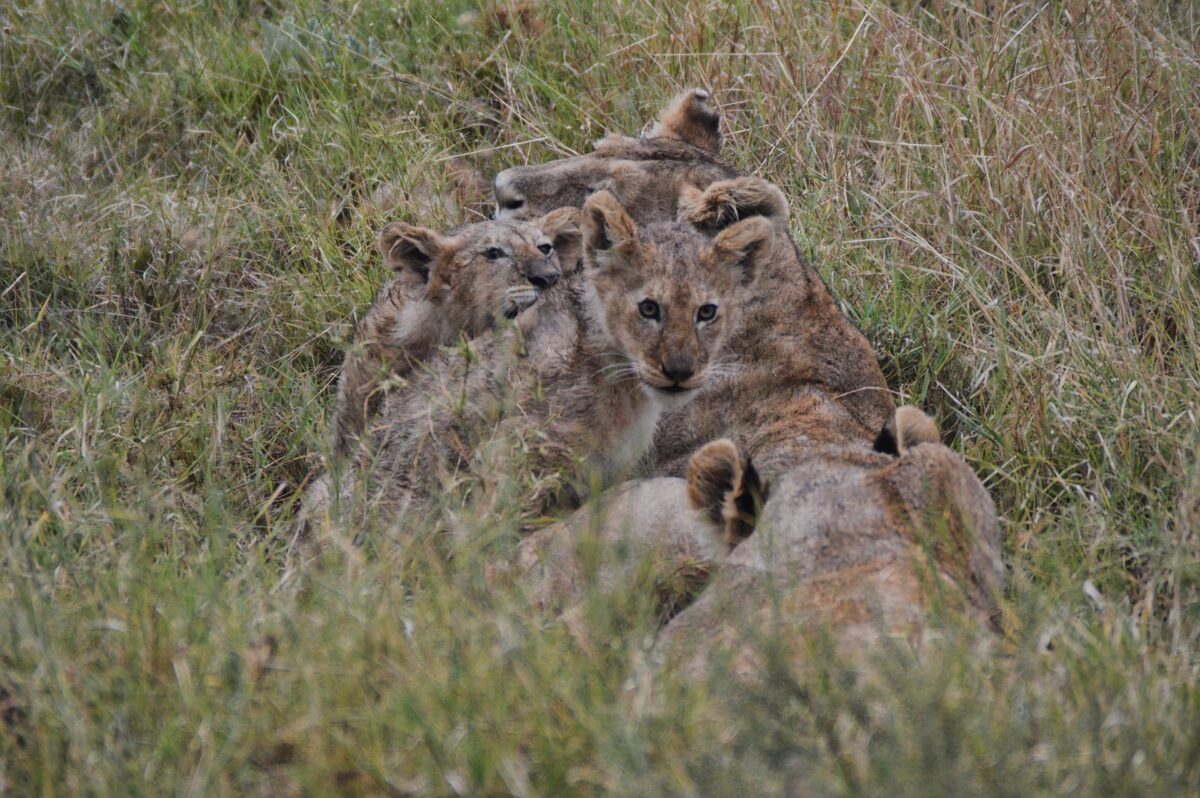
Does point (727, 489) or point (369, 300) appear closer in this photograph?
point (727, 489)

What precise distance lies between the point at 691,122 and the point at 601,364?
151 cm

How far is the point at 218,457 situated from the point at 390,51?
9.50 feet

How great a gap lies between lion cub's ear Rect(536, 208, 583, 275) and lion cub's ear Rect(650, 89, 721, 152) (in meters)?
0.72

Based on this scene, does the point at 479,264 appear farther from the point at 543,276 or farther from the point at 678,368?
the point at 678,368

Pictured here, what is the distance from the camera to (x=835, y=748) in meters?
2.99

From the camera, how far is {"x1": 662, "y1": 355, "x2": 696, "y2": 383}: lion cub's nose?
16.2 feet

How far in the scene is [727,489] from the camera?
4.31 metres

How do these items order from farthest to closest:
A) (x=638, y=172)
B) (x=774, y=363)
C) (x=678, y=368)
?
(x=638, y=172) → (x=774, y=363) → (x=678, y=368)

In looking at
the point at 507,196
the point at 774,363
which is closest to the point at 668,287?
the point at 774,363

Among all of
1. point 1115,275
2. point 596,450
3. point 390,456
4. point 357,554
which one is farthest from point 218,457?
point 1115,275

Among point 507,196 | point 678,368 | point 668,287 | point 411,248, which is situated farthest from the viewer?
point 507,196

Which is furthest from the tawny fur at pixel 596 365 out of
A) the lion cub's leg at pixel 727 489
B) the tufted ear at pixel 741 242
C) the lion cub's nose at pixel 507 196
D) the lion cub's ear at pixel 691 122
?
the lion cub's ear at pixel 691 122

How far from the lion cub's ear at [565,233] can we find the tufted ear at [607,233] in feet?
1.20

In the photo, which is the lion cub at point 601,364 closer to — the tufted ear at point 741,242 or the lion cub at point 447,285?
the tufted ear at point 741,242
